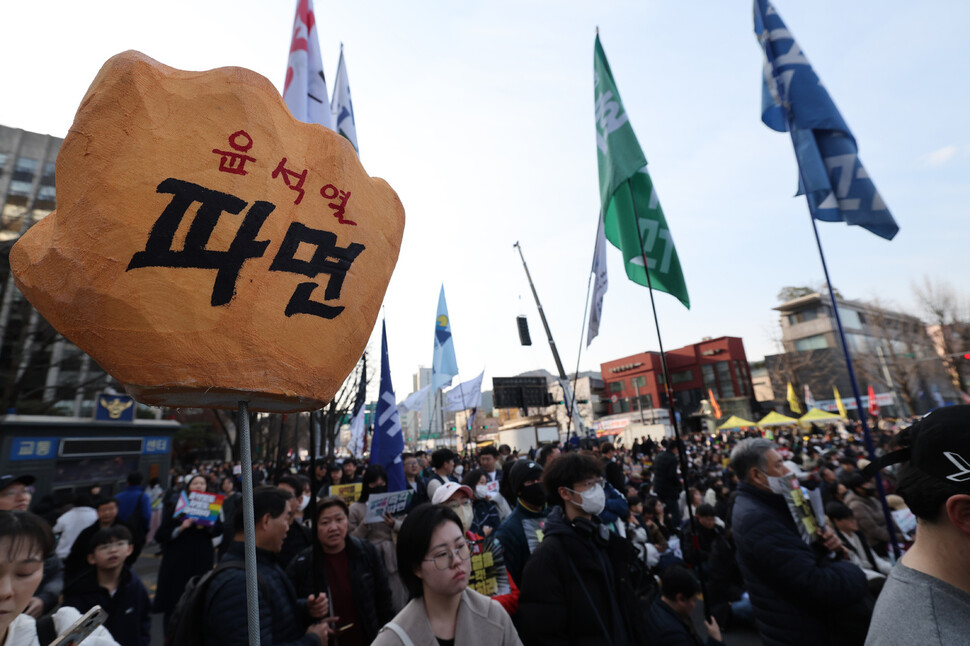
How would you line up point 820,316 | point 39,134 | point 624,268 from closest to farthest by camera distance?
point 624,268, point 39,134, point 820,316

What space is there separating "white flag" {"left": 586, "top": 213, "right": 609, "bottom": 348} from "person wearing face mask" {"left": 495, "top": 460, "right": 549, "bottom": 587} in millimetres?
4353

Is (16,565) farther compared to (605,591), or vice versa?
(605,591)

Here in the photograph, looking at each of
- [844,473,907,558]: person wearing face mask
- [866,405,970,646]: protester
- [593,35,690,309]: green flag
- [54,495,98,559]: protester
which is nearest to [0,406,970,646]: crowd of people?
[866,405,970,646]: protester

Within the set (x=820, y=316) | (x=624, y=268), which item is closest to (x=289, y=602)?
(x=624, y=268)

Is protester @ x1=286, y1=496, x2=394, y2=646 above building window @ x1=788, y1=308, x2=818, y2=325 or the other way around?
the other way around

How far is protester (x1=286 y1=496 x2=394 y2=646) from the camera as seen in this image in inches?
129

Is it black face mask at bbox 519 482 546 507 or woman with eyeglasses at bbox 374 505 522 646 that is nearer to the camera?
woman with eyeglasses at bbox 374 505 522 646

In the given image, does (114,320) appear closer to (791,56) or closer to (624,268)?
(624,268)

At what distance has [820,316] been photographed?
55.7 metres

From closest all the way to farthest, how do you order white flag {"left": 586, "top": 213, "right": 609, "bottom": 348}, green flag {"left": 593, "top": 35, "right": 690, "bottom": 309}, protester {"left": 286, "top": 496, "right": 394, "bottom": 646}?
protester {"left": 286, "top": 496, "right": 394, "bottom": 646}
green flag {"left": 593, "top": 35, "right": 690, "bottom": 309}
white flag {"left": 586, "top": 213, "right": 609, "bottom": 348}

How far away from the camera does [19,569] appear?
160cm

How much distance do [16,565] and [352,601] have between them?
2.17m

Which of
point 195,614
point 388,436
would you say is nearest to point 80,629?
point 195,614

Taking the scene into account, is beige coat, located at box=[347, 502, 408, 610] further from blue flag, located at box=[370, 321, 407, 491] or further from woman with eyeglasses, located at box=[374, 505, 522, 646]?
woman with eyeglasses, located at box=[374, 505, 522, 646]
